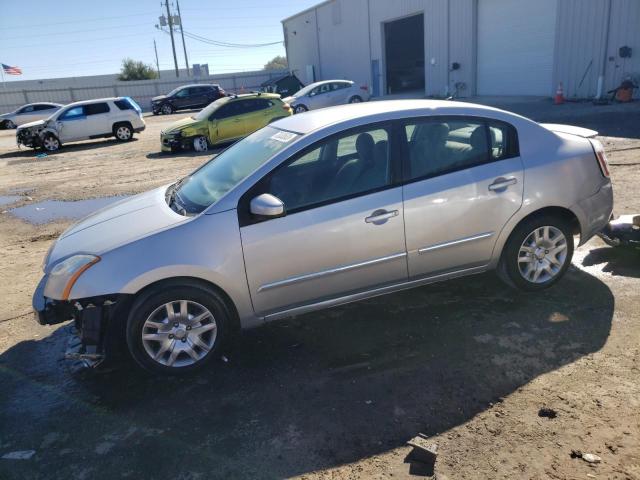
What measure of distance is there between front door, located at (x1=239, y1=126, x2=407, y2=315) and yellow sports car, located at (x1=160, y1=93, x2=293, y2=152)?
1140 centimetres

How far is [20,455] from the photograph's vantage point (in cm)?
290

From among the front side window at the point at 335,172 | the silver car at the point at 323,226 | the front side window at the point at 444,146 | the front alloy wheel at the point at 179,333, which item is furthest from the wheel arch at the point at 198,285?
the front side window at the point at 444,146

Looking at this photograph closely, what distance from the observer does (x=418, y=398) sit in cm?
315

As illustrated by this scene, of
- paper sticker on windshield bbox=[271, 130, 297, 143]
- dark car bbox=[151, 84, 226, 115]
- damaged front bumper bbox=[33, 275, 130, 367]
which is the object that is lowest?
damaged front bumper bbox=[33, 275, 130, 367]

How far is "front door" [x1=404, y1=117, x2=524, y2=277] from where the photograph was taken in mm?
3840

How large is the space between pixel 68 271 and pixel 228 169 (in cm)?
141

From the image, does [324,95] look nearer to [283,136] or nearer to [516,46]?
[516,46]

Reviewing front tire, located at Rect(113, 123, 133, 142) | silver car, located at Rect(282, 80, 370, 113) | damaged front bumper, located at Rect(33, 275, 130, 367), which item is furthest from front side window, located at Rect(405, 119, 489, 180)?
front tire, located at Rect(113, 123, 133, 142)

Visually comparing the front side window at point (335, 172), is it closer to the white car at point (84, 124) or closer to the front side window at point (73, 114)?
the white car at point (84, 124)

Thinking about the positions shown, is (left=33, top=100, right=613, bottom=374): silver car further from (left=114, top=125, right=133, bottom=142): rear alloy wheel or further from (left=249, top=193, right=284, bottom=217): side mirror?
(left=114, top=125, right=133, bottom=142): rear alloy wheel

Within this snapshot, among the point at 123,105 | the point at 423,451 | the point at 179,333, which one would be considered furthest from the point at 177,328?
the point at 123,105

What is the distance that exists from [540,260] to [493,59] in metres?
21.3

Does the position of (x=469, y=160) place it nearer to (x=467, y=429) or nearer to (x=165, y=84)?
Result: (x=467, y=429)

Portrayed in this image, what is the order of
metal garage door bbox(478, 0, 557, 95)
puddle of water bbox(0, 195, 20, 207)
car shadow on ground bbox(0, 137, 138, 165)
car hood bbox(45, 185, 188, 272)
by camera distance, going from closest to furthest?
1. car hood bbox(45, 185, 188, 272)
2. puddle of water bbox(0, 195, 20, 207)
3. car shadow on ground bbox(0, 137, 138, 165)
4. metal garage door bbox(478, 0, 557, 95)
